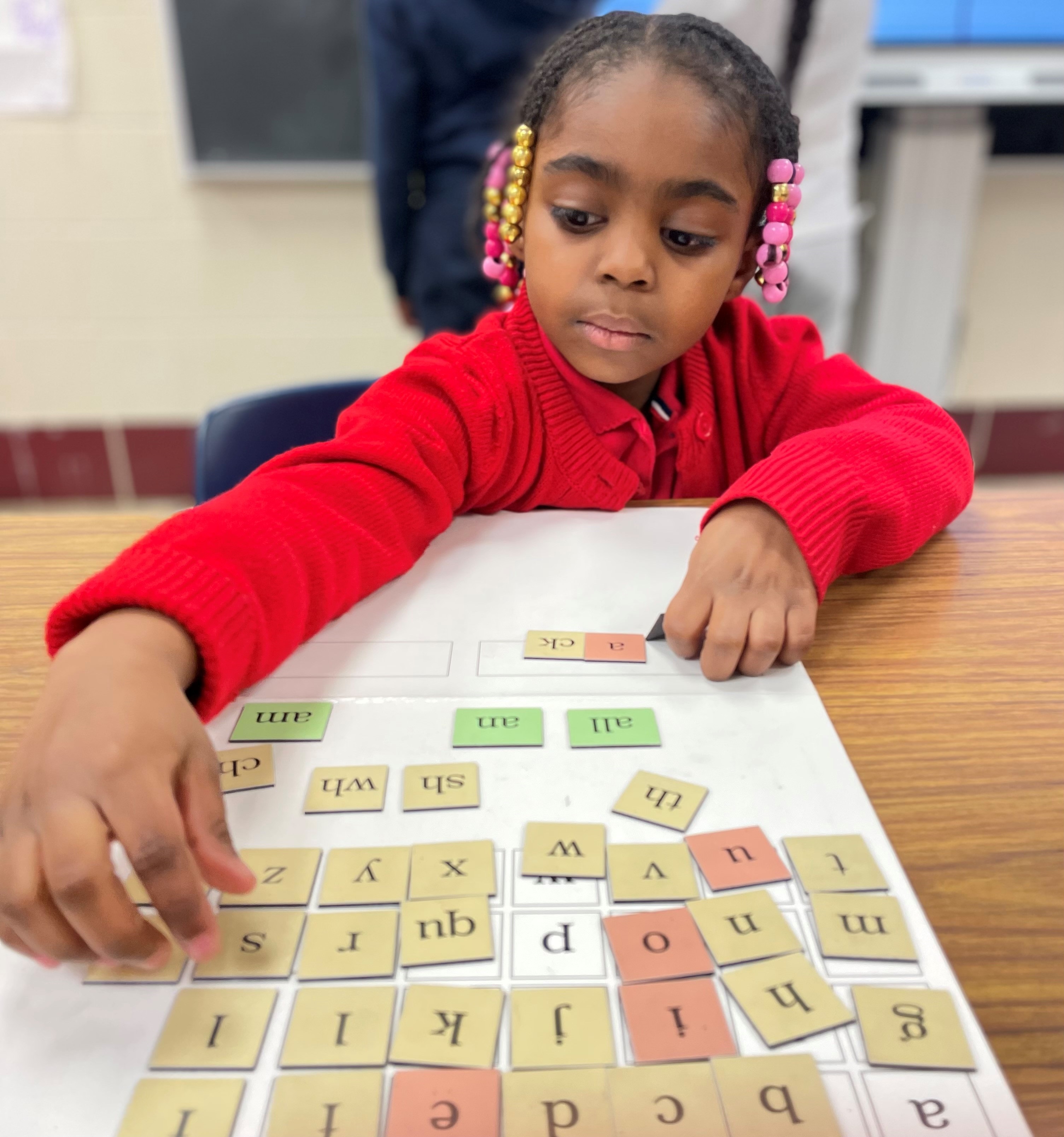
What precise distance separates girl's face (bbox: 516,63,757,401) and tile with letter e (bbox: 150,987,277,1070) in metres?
0.51

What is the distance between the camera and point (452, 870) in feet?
1.22

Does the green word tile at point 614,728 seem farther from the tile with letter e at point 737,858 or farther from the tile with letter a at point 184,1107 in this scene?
the tile with letter a at point 184,1107

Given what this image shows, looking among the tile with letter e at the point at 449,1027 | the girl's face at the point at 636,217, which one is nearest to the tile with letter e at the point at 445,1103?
the tile with letter e at the point at 449,1027

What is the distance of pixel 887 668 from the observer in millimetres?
519

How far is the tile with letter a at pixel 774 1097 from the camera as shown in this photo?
28 centimetres

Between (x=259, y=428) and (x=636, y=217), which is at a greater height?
(x=636, y=217)

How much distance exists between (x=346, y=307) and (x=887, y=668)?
184 cm

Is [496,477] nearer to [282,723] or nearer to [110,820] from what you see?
[282,723]

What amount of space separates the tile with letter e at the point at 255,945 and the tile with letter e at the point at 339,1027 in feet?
0.05

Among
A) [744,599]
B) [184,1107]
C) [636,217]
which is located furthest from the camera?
[636,217]

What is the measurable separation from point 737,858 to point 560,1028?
106 millimetres

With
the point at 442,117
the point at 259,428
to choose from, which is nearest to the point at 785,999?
the point at 259,428

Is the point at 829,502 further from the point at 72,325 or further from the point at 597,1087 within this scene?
the point at 72,325

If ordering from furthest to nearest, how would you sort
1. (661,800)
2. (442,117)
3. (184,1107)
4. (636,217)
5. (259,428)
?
(442,117) < (259,428) < (636,217) < (661,800) < (184,1107)
